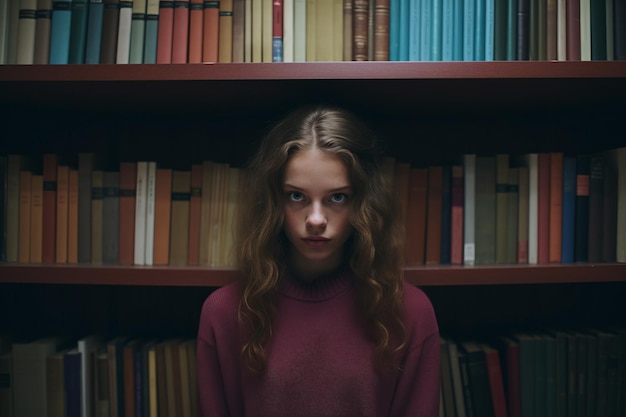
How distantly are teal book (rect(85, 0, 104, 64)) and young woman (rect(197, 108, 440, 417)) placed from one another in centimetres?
38

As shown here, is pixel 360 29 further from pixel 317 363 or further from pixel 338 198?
pixel 317 363

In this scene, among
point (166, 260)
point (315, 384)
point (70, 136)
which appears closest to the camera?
point (315, 384)

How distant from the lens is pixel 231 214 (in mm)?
1091

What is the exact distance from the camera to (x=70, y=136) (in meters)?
1.31

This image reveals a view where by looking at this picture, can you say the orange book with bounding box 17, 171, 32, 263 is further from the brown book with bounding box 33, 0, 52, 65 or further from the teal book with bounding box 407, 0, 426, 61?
the teal book with bounding box 407, 0, 426, 61

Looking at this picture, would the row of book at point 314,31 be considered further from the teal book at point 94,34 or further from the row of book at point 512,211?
the row of book at point 512,211

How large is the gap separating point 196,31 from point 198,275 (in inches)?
19.1

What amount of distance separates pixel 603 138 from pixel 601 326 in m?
0.47

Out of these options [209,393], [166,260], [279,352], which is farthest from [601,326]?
[166,260]

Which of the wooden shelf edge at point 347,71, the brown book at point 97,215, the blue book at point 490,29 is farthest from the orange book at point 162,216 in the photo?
the blue book at point 490,29

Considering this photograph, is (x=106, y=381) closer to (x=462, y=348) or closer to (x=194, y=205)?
(x=194, y=205)

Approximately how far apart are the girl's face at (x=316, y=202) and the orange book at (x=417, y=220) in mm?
189

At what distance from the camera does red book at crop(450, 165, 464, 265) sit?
109cm

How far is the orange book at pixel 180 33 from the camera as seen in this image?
1023 millimetres
